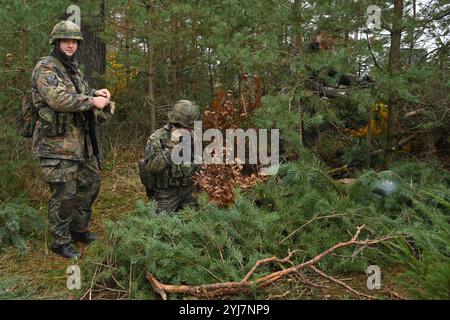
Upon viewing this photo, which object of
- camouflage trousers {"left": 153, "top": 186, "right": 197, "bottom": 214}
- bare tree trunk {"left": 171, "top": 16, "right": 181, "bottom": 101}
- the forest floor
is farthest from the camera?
bare tree trunk {"left": 171, "top": 16, "right": 181, "bottom": 101}

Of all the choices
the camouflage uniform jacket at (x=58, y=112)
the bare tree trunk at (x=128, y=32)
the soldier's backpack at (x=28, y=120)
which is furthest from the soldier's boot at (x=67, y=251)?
the bare tree trunk at (x=128, y=32)

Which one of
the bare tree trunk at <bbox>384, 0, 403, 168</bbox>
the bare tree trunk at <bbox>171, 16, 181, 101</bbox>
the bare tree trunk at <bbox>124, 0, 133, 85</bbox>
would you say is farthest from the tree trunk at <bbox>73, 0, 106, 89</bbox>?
the bare tree trunk at <bbox>384, 0, 403, 168</bbox>

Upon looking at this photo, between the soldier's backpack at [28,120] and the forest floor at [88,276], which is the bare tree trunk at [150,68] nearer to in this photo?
the forest floor at [88,276]

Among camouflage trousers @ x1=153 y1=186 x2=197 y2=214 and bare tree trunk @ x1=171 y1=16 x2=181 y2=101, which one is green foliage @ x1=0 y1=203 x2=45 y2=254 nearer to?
camouflage trousers @ x1=153 y1=186 x2=197 y2=214

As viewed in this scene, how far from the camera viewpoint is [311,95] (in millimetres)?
5281

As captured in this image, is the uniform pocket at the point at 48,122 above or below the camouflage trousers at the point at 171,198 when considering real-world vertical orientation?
above

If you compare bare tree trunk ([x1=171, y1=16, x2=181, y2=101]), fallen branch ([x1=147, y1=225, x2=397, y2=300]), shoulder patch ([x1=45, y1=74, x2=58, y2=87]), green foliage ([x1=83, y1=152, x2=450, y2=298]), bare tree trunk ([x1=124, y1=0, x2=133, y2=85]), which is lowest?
fallen branch ([x1=147, y1=225, x2=397, y2=300])

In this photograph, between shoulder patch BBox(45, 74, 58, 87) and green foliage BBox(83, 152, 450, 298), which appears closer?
green foliage BBox(83, 152, 450, 298)

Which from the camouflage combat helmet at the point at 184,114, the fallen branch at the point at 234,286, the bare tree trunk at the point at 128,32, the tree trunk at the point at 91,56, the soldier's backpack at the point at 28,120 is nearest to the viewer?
the fallen branch at the point at 234,286

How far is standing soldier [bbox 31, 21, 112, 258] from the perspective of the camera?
442cm

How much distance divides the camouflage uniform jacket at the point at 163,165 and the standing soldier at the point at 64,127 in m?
0.52

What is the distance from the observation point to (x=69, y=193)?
464 cm

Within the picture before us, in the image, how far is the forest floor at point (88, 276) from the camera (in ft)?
11.9
